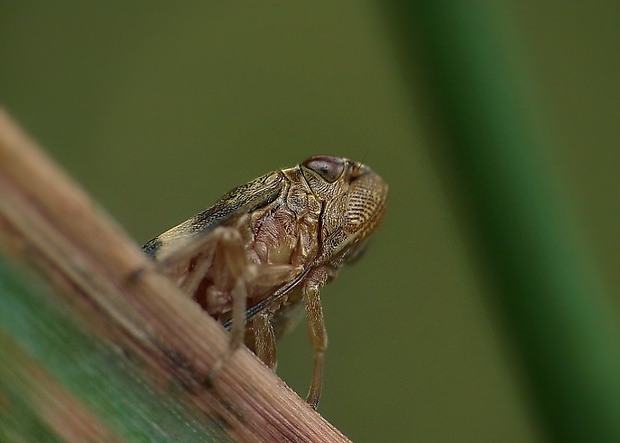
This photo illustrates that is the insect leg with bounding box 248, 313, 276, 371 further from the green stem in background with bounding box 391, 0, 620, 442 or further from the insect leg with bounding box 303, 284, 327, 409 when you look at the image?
the green stem in background with bounding box 391, 0, 620, 442

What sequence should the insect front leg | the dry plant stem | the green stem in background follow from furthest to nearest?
the insect front leg < the green stem in background < the dry plant stem

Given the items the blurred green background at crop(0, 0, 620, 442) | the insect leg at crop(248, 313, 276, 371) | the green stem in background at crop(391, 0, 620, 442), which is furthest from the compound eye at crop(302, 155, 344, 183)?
the blurred green background at crop(0, 0, 620, 442)

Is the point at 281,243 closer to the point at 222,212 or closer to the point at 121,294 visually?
the point at 222,212

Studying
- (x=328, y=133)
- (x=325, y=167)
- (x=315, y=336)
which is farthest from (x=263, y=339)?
(x=328, y=133)

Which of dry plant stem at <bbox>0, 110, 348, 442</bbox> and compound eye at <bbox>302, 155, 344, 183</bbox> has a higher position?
dry plant stem at <bbox>0, 110, 348, 442</bbox>

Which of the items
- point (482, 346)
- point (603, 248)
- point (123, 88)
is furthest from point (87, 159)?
point (603, 248)

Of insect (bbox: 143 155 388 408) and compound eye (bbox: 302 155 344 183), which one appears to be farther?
compound eye (bbox: 302 155 344 183)

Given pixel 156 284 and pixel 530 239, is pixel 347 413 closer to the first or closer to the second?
pixel 530 239
